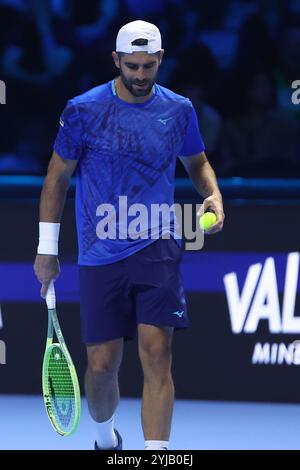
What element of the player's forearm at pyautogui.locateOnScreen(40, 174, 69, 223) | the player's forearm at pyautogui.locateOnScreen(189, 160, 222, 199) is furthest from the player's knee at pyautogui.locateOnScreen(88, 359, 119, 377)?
the player's forearm at pyautogui.locateOnScreen(189, 160, 222, 199)

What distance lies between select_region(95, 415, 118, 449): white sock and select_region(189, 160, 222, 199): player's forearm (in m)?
1.10

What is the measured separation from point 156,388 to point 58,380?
1.66ft

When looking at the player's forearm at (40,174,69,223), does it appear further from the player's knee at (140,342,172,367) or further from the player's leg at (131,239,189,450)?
the player's knee at (140,342,172,367)

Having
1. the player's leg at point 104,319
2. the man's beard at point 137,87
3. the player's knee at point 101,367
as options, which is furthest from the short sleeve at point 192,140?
the player's knee at point 101,367

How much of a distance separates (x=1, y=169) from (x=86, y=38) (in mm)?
964

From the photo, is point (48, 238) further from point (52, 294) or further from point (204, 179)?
point (204, 179)

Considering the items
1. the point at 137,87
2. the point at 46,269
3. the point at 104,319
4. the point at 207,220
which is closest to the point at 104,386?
the point at 104,319

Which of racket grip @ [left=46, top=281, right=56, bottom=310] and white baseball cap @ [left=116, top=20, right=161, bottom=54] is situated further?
racket grip @ [left=46, top=281, right=56, bottom=310]

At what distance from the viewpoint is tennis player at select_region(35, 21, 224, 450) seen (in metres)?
Result: 5.62

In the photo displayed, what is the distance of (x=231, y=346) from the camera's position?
766 cm

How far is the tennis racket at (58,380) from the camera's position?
575 centimetres

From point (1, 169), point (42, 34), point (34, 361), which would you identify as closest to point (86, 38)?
point (42, 34)

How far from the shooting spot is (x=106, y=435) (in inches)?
239

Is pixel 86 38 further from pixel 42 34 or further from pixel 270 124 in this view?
pixel 270 124
